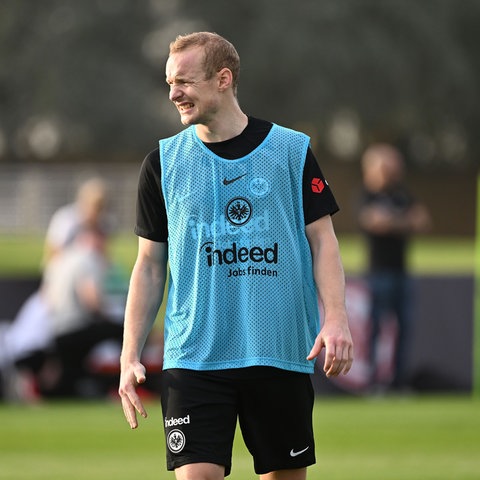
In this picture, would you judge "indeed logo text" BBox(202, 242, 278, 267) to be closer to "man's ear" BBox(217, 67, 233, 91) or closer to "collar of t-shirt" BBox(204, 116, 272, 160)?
"collar of t-shirt" BBox(204, 116, 272, 160)

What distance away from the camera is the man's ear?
5.30 metres

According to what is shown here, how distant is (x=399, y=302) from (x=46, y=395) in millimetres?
3479

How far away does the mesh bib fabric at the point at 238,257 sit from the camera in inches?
208

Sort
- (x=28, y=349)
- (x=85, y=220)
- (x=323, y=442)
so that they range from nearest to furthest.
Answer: (x=323, y=442) → (x=28, y=349) → (x=85, y=220)

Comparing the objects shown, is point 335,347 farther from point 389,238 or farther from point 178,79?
point 389,238

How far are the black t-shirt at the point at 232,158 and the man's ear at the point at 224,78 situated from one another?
0.19 m

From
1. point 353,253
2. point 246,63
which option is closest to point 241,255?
point 353,253

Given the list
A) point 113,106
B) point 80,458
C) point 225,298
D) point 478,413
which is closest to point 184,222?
point 225,298

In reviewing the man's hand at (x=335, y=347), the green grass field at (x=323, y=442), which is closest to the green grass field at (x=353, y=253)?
the green grass field at (x=323, y=442)

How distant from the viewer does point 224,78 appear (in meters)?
5.30

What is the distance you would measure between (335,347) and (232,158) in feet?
2.61

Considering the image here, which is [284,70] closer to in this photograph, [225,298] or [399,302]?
[399,302]

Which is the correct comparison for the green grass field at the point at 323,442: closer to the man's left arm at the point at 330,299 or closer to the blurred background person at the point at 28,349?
the blurred background person at the point at 28,349

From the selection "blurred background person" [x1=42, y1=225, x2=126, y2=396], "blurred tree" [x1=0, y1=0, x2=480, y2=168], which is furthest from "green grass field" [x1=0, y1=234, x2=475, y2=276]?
"blurred background person" [x1=42, y1=225, x2=126, y2=396]
